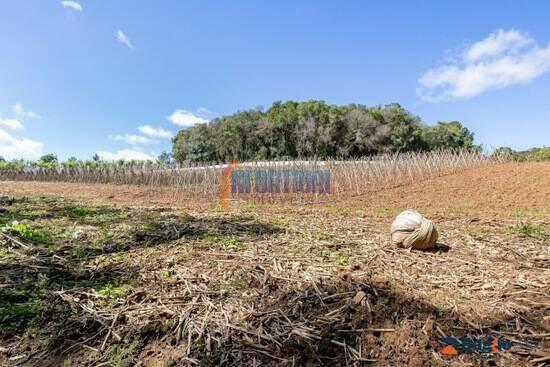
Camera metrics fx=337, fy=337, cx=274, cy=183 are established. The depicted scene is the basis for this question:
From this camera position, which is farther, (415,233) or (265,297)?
(415,233)

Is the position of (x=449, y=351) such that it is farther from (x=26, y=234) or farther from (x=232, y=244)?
(x=26, y=234)

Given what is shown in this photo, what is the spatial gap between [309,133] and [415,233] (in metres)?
35.7

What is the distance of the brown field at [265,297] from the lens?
73.5 inches

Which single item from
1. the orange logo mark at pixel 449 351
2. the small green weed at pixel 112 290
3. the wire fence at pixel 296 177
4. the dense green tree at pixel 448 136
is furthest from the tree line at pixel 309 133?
the orange logo mark at pixel 449 351

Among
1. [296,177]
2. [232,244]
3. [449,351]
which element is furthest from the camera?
[296,177]

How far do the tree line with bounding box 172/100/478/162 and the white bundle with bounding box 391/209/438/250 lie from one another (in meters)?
33.0

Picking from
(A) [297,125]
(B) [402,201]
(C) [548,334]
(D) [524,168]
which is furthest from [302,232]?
(A) [297,125]

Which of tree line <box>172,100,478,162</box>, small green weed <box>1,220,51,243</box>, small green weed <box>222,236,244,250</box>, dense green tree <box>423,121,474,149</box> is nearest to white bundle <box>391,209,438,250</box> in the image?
small green weed <box>222,236,244,250</box>

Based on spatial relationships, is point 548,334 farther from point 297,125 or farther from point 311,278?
point 297,125

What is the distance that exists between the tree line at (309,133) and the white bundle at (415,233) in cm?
3303

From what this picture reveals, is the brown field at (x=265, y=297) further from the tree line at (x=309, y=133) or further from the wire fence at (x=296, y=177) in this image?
the tree line at (x=309, y=133)

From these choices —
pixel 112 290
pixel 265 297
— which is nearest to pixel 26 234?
pixel 112 290

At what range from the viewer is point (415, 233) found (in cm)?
347

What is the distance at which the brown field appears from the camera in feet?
6.13
